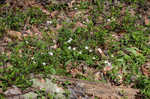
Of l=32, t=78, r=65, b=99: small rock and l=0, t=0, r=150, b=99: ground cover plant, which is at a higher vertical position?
l=0, t=0, r=150, b=99: ground cover plant

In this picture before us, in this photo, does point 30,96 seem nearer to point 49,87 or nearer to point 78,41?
point 49,87

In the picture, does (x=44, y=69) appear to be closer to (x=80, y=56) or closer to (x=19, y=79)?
(x=19, y=79)

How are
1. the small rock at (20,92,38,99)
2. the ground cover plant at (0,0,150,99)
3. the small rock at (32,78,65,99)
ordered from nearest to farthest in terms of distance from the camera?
the small rock at (20,92,38,99) < the small rock at (32,78,65,99) < the ground cover plant at (0,0,150,99)

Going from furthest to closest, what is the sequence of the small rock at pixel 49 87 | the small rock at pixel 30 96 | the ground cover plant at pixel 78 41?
the ground cover plant at pixel 78 41
the small rock at pixel 49 87
the small rock at pixel 30 96

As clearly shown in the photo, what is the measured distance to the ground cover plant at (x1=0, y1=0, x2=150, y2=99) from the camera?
454cm

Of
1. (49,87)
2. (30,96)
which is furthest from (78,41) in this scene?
(30,96)

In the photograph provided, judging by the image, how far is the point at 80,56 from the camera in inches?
196

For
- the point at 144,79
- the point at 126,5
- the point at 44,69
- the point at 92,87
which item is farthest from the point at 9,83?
the point at 126,5

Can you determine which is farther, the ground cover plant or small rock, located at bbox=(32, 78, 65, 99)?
the ground cover plant

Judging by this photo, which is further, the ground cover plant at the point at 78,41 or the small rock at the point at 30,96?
the ground cover plant at the point at 78,41

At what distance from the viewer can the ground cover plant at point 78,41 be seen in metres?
4.54

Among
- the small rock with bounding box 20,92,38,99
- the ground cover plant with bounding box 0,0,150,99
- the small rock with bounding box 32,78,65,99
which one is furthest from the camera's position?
the ground cover plant with bounding box 0,0,150,99

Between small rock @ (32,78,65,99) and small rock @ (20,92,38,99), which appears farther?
small rock @ (32,78,65,99)

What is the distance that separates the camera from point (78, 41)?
5320mm
